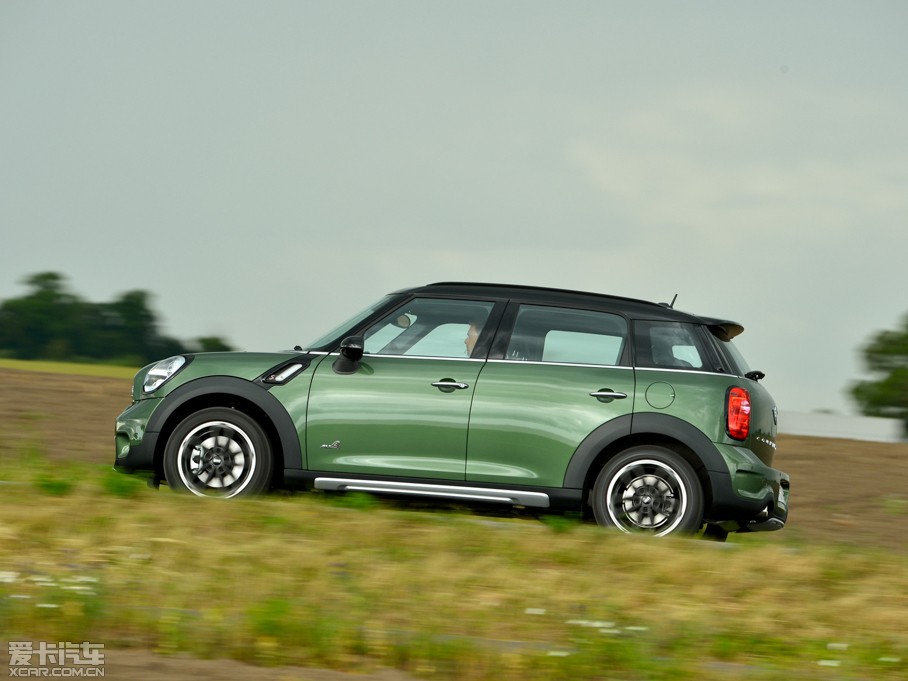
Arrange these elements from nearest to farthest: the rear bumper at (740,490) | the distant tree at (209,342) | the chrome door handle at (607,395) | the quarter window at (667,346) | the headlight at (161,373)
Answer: the rear bumper at (740,490) → the chrome door handle at (607,395) → the quarter window at (667,346) → the headlight at (161,373) → the distant tree at (209,342)

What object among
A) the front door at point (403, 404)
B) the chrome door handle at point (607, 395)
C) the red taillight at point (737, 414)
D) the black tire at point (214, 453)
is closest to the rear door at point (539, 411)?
the chrome door handle at point (607, 395)

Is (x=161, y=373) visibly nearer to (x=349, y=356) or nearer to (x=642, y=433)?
(x=349, y=356)

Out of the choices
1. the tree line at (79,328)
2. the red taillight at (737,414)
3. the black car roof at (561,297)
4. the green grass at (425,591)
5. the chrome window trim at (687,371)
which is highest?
the tree line at (79,328)

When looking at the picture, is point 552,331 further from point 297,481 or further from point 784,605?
point 784,605

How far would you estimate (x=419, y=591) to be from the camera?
226 inches

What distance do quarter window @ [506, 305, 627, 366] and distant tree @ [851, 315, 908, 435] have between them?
194ft

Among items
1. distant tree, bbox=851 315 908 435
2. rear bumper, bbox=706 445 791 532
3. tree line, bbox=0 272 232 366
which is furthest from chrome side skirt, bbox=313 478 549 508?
distant tree, bbox=851 315 908 435

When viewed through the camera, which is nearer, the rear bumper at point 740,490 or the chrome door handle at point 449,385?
the rear bumper at point 740,490

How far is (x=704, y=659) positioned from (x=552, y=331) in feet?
9.18

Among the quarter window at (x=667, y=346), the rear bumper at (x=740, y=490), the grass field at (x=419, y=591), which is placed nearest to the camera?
the grass field at (x=419, y=591)

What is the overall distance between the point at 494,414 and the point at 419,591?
1712 millimetres

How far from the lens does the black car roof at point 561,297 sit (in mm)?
7551

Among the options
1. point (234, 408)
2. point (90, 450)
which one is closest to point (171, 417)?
point (234, 408)

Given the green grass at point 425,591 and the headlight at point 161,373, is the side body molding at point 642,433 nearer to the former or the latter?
the green grass at point 425,591
